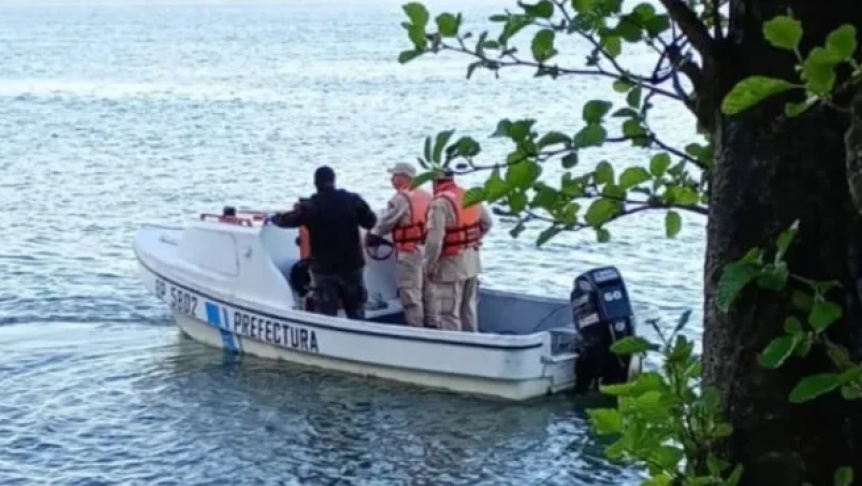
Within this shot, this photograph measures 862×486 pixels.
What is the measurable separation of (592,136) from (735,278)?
0.52 m

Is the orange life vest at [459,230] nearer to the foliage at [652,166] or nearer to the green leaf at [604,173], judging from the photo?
the foliage at [652,166]

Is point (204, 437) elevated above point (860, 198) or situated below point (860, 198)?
below

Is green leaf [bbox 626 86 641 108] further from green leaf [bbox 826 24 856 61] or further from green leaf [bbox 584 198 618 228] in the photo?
green leaf [bbox 826 24 856 61]

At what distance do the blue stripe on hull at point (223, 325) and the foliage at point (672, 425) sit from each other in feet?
38.2

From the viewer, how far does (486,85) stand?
193 feet

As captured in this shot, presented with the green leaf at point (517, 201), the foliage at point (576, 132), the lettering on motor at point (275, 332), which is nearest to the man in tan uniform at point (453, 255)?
the lettering on motor at point (275, 332)

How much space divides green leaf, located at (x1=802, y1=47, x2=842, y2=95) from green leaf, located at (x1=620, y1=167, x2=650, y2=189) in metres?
0.92

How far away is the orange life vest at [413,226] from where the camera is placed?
12.2 m

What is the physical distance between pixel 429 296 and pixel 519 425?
128 centimetres

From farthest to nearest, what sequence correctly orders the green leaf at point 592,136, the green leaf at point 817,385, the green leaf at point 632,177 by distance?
the green leaf at point 632,177 < the green leaf at point 592,136 < the green leaf at point 817,385

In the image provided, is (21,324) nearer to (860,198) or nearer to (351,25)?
(860,198)

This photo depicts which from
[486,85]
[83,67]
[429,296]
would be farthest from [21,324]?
[83,67]

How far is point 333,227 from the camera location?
1218cm

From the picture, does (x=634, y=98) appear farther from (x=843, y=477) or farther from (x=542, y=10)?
(x=843, y=477)
